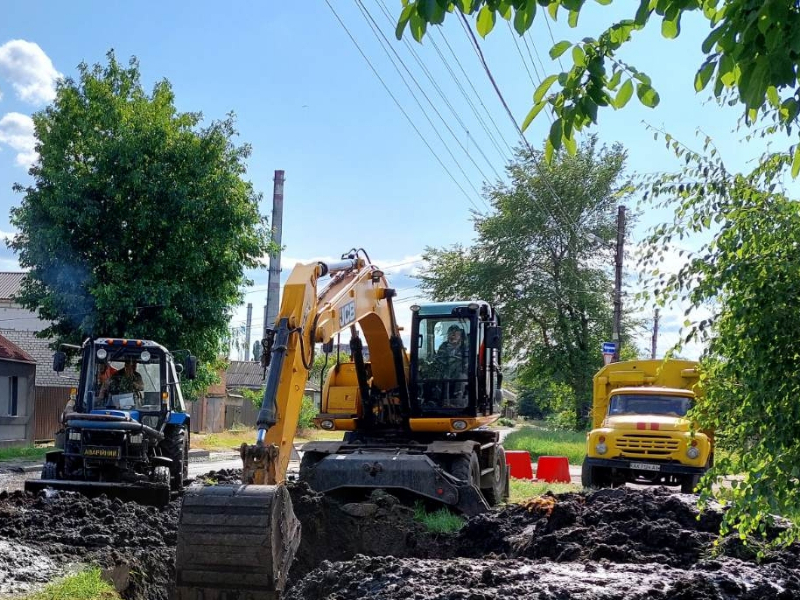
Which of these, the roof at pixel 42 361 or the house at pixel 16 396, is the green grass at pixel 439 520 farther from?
the roof at pixel 42 361

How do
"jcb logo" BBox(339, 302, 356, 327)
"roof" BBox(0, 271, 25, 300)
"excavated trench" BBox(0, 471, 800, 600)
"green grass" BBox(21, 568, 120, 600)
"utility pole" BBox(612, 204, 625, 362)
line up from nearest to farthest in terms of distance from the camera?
"excavated trench" BBox(0, 471, 800, 600) < "green grass" BBox(21, 568, 120, 600) < "jcb logo" BBox(339, 302, 356, 327) < "utility pole" BBox(612, 204, 625, 362) < "roof" BBox(0, 271, 25, 300)

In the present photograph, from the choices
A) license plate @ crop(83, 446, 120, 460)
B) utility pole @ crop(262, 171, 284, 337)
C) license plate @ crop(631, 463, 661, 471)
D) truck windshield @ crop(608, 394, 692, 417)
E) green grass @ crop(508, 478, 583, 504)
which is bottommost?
green grass @ crop(508, 478, 583, 504)

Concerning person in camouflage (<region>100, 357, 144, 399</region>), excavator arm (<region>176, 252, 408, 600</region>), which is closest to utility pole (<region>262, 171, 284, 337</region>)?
person in camouflage (<region>100, 357, 144, 399</region>)

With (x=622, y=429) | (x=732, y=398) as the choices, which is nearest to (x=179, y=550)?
(x=732, y=398)

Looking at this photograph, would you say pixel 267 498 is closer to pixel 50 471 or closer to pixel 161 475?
pixel 161 475

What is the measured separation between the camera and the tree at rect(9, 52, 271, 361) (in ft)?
77.8

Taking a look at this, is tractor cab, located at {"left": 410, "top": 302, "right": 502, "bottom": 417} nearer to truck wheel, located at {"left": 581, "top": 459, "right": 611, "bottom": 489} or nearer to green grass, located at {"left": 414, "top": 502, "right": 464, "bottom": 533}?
green grass, located at {"left": 414, "top": 502, "right": 464, "bottom": 533}

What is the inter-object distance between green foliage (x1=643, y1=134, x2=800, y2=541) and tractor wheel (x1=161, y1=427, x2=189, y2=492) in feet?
36.4

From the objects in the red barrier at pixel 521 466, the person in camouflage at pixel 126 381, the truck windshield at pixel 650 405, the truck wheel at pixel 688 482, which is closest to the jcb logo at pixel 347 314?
the person in camouflage at pixel 126 381

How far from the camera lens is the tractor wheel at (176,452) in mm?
14859

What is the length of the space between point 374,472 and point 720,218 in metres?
7.58

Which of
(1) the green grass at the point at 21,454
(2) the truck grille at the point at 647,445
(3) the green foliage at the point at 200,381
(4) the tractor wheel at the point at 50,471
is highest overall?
(3) the green foliage at the point at 200,381

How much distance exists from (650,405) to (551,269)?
26610 millimetres

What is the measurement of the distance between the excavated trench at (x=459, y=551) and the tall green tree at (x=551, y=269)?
3136 centimetres
